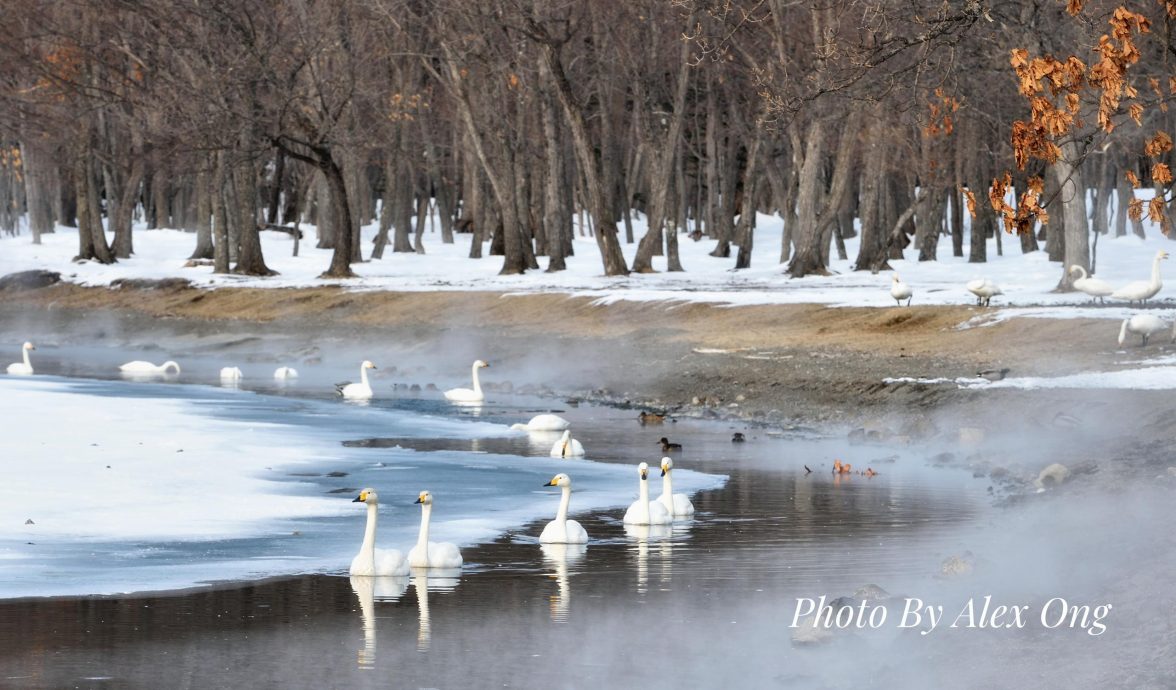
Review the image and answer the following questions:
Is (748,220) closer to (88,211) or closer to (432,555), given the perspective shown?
(88,211)

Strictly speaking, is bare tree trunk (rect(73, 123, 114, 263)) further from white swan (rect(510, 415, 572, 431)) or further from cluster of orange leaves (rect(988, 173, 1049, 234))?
cluster of orange leaves (rect(988, 173, 1049, 234))

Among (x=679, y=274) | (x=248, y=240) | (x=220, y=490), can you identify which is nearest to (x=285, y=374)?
(x=220, y=490)

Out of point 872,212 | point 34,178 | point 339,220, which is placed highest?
point 34,178

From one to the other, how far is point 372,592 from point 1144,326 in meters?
12.4

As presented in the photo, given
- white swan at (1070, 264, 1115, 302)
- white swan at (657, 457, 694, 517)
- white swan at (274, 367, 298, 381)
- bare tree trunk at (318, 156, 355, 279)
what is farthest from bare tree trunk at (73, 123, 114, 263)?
white swan at (657, 457, 694, 517)

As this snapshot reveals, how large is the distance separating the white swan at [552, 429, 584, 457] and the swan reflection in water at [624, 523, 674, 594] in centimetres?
419

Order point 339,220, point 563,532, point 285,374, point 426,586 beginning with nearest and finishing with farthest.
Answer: point 426,586 < point 563,532 < point 285,374 < point 339,220

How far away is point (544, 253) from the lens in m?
53.3

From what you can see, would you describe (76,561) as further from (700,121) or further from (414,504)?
(700,121)

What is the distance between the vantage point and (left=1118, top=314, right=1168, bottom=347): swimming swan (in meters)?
20.1

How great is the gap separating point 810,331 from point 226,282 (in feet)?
70.3

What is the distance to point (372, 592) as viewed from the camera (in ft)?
35.2

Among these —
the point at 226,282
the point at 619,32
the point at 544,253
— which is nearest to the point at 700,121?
the point at 544,253

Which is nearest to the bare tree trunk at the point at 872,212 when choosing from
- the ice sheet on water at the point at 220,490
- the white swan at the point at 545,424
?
the ice sheet on water at the point at 220,490
